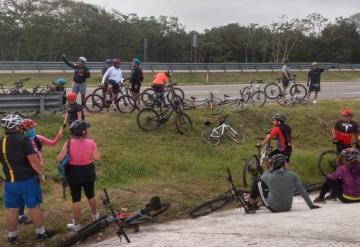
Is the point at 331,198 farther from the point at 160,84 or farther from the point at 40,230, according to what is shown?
the point at 160,84

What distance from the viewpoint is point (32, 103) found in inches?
641

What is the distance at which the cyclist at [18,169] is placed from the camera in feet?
26.7

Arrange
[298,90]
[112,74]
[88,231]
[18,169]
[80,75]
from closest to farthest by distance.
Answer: [18,169] → [88,231] → [80,75] → [112,74] → [298,90]

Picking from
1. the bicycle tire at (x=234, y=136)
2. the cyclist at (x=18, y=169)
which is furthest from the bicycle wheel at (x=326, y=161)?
the cyclist at (x=18, y=169)

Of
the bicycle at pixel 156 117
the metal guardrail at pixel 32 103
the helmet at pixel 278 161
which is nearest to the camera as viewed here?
the helmet at pixel 278 161

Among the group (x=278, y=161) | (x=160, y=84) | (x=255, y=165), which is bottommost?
(x=255, y=165)

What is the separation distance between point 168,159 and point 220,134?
2.62 meters

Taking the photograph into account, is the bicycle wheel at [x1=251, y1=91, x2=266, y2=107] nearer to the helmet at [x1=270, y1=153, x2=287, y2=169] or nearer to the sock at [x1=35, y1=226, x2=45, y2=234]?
the helmet at [x1=270, y1=153, x2=287, y2=169]

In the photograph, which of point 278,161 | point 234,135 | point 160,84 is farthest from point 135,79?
point 278,161

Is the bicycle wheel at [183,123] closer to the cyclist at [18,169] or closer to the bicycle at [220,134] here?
the bicycle at [220,134]

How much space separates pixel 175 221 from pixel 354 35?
63654mm

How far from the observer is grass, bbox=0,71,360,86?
110 feet

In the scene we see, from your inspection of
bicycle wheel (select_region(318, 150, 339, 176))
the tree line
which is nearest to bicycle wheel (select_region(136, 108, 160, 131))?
bicycle wheel (select_region(318, 150, 339, 176))

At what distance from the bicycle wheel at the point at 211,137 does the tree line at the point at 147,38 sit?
129 ft
